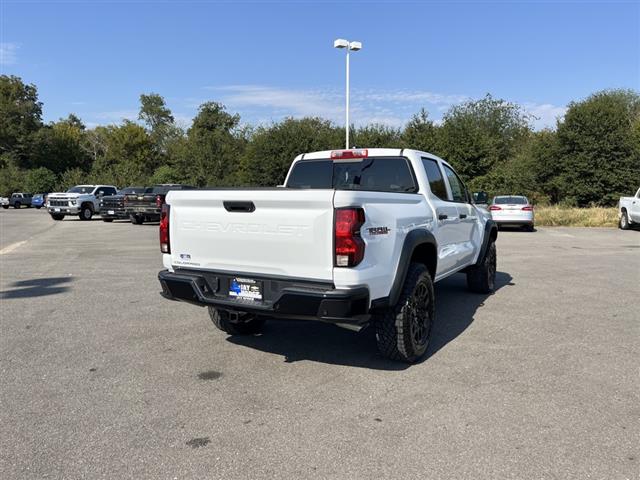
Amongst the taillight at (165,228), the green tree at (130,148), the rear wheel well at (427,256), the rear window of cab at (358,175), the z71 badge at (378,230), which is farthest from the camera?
the green tree at (130,148)

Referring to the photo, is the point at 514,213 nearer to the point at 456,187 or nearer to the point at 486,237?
the point at 486,237

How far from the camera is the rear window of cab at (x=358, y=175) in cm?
564

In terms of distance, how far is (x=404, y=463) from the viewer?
301 centimetres

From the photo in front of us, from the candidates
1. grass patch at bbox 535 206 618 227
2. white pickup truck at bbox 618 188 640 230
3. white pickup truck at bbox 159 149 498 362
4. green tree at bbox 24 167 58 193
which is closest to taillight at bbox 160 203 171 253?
white pickup truck at bbox 159 149 498 362

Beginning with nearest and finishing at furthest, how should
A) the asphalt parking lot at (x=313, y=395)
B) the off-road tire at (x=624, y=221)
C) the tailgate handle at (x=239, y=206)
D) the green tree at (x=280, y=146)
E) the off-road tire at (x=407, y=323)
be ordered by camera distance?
the asphalt parking lot at (x=313, y=395), the tailgate handle at (x=239, y=206), the off-road tire at (x=407, y=323), the off-road tire at (x=624, y=221), the green tree at (x=280, y=146)

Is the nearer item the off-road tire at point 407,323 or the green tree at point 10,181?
the off-road tire at point 407,323

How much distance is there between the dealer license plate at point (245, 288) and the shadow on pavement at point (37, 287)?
Result: 16.1ft

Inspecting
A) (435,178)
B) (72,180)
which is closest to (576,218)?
(435,178)

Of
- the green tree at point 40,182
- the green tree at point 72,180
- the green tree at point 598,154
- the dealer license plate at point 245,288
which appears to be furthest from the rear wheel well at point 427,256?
the green tree at point 40,182

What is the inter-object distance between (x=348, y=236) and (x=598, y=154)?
31.9 meters

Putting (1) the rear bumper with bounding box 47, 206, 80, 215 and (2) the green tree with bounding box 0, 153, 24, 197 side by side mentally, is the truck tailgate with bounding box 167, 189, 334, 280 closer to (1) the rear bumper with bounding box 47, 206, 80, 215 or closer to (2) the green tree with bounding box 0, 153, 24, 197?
(1) the rear bumper with bounding box 47, 206, 80, 215

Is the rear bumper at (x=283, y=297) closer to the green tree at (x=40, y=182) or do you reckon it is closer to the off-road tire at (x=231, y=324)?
the off-road tire at (x=231, y=324)

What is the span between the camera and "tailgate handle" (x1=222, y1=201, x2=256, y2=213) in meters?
4.14

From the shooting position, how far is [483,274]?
7.65 meters
